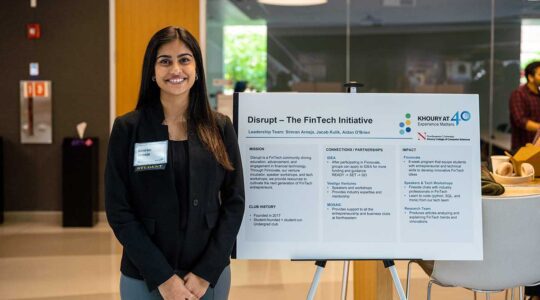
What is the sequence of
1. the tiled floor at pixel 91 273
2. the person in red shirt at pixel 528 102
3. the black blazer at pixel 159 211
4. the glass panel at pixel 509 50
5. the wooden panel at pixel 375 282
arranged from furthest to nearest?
the glass panel at pixel 509 50, the person in red shirt at pixel 528 102, the tiled floor at pixel 91 273, the wooden panel at pixel 375 282, the black blazer at pixel 159 211

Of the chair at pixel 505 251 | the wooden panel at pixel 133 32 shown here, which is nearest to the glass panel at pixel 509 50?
the wooden panel at pixel 133 32

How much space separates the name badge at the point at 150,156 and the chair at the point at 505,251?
1519 mm

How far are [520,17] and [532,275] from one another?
230 inches

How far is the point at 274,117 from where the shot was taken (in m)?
2.98

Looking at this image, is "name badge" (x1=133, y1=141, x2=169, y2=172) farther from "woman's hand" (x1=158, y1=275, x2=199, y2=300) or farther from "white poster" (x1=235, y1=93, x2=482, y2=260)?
"white poster" (x1=235, y1=93, x2=482, y2=260)

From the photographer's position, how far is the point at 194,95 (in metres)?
2.66

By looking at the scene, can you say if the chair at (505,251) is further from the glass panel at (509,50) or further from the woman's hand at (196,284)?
the glass panel at (509,50)

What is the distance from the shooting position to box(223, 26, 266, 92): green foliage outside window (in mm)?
8203

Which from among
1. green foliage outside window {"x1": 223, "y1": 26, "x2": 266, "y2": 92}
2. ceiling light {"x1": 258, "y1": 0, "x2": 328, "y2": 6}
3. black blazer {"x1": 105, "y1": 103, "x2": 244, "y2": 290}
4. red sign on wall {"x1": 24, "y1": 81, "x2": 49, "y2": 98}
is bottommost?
black blazer {"x1": 105, "y1": 103, "x2": 244, "y2": 290}

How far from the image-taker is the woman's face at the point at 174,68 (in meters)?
2.54

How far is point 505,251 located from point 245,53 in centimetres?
543

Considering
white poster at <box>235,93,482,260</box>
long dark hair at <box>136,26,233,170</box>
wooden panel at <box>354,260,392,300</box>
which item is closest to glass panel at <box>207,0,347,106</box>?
wooden panel at <box>354,260,392,300</box>

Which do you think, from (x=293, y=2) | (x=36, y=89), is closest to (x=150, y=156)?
(x=36, y=89)

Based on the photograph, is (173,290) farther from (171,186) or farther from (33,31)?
(33,31)
